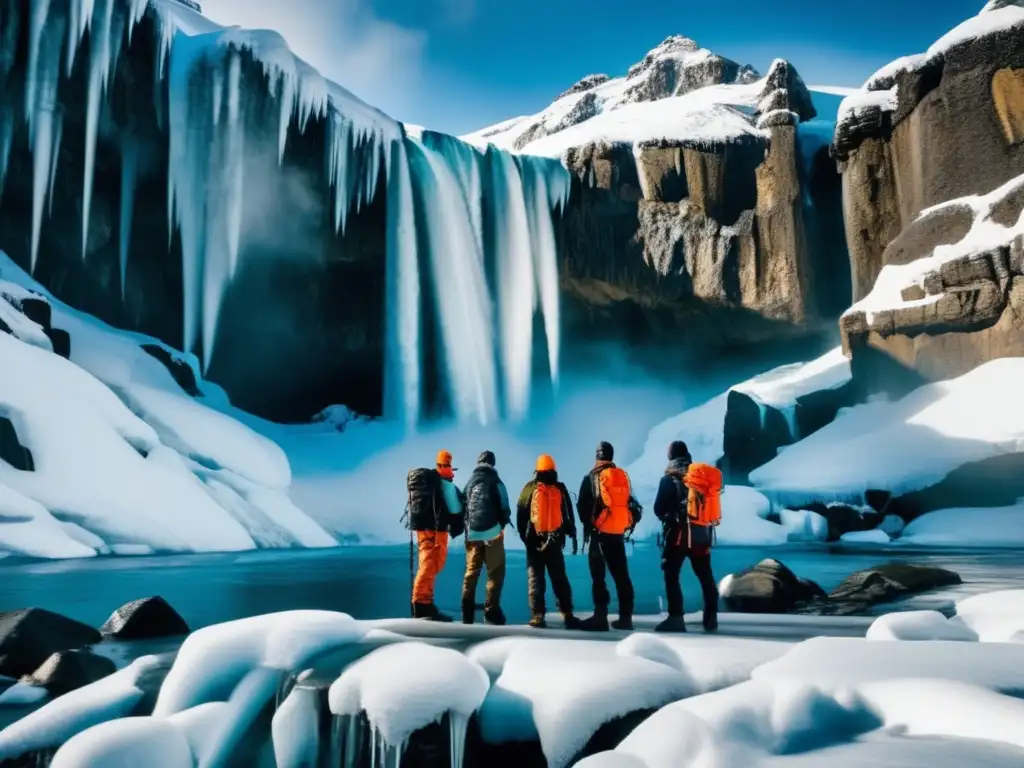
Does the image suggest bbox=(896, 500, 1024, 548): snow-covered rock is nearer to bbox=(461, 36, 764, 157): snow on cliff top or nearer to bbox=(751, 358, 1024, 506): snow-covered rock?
bbox=(751, 358, 1024, 506): snow-covered rock

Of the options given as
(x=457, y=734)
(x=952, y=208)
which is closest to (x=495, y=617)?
(x=457, y=734)

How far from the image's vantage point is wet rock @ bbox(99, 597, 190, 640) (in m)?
8.96

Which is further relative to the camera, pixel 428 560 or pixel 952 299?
pixel 952 299

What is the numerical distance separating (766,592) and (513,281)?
1157 inches

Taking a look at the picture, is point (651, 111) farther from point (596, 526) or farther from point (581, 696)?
point (581, 696)

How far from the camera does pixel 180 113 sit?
3095cm

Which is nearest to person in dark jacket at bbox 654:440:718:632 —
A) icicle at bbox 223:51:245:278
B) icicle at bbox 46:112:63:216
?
icicle at bbox 223:51:245:278

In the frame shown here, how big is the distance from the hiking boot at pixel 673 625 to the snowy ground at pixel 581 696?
2.38 ft

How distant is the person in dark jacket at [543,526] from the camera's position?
6.90 metres

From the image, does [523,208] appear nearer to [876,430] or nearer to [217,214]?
[217,214]

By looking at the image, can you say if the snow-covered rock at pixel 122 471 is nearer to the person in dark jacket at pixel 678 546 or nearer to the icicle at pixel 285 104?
the icicle at pixel 285 104

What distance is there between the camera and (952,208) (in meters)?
28.1

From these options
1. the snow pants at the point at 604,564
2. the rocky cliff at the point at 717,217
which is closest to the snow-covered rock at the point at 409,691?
the snow pants at the point at 604,564

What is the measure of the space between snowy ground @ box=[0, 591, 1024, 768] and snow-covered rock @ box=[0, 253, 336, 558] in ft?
46.6
